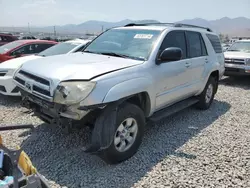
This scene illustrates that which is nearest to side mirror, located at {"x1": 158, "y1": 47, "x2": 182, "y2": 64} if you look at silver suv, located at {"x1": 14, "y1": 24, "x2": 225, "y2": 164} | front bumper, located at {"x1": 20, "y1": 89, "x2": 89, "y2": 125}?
silver suv, located at {"x1": 14, "y1": 24, "x2": 225, "y2": 164}

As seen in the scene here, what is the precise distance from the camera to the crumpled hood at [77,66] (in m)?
3.07

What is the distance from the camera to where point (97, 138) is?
9.93 feet

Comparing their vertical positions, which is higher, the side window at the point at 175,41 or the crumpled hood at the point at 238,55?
the side window at the point at 175,41

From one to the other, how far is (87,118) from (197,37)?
11.3 feet

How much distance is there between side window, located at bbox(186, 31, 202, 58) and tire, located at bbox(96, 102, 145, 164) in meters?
2.10

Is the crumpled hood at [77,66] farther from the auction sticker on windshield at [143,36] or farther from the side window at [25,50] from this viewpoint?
the side window at [25,50]

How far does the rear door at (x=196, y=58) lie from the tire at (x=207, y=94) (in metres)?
0.47

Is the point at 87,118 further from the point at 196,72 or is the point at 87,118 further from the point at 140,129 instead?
the point at 196,72

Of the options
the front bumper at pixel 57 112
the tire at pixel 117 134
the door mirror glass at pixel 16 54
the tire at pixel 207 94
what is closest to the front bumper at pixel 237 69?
the tire at pixel 207 94

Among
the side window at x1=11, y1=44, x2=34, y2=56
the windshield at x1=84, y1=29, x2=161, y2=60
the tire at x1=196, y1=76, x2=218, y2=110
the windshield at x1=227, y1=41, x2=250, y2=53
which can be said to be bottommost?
the tire at x1=196, y1=76, x2=218, y2=110

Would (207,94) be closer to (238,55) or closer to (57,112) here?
(57,112)

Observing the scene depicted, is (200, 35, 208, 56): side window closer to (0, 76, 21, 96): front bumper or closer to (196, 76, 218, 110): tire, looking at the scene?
(196, 76, 218, 110): tire

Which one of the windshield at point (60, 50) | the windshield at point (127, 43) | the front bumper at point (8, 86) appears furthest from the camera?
the windshield at point (60, 50)

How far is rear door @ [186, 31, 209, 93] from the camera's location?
4.91m
